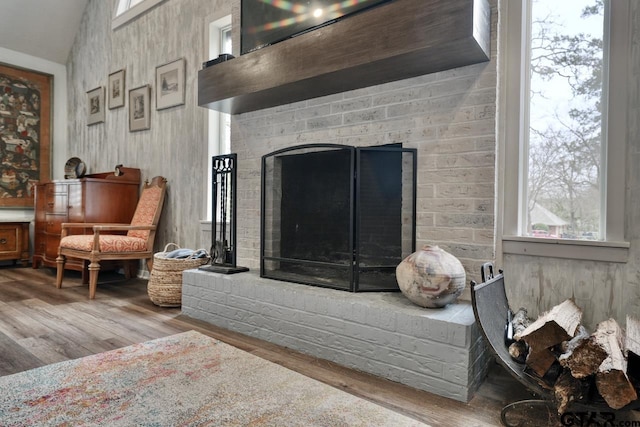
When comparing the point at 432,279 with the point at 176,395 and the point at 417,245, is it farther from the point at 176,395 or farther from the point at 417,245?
the point at 176,395

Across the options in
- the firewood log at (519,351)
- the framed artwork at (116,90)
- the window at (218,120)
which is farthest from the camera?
the framed artwork at (116,90)

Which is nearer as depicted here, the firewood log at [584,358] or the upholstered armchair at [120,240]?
the firewood log at [584,358]

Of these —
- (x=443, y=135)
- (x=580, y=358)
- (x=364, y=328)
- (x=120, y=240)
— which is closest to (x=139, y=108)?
(x=120, y=240)

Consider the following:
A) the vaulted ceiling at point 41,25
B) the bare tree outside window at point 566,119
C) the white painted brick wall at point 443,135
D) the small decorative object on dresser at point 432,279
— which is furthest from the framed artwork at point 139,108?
the bare tree outside window at point 566,119

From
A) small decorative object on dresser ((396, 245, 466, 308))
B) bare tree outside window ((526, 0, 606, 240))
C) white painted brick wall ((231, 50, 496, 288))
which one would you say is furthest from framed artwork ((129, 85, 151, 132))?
bare tree outside window ((526, 0, 606, 240))

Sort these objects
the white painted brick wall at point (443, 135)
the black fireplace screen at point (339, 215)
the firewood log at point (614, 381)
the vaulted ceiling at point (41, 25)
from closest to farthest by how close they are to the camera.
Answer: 1. the firewood log at point (614, 381)
2. the white painted brick wall at point (443, 135)
3. the black fireplace screen at point (339, 215)
4. the vaulted ceiling at point (41, 25)

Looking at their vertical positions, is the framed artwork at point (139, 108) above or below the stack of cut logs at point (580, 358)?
above

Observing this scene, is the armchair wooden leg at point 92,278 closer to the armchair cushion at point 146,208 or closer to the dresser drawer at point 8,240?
the armchair cushion at point 146,208

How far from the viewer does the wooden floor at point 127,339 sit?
56.7 inches

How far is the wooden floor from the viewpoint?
1.44 m

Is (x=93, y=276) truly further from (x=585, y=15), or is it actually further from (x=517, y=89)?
(x=585, y=15)

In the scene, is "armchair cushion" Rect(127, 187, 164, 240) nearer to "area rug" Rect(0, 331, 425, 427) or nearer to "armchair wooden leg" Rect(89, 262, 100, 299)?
"armchair wooden leg" Rect(89, 262, 100, 299)

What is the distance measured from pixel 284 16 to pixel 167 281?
193cm

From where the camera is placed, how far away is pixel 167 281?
2760 mm
